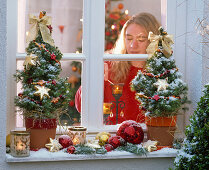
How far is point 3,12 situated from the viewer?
6.51 feet

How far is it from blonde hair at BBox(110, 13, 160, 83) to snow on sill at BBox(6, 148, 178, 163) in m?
0.53

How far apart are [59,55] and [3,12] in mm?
385

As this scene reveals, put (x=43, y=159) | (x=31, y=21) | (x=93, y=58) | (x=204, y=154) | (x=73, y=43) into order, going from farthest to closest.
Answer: (x=73, y=43)
(x=93, y=58)
(x=31, y=21)
(x=43, y=159)
(x=204, y=154)

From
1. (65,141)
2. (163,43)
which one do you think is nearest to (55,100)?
(65,141)

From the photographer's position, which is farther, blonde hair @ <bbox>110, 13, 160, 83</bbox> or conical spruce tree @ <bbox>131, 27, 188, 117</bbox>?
blonde hair @ <bbox>110, 13, 160, 83</bbox>

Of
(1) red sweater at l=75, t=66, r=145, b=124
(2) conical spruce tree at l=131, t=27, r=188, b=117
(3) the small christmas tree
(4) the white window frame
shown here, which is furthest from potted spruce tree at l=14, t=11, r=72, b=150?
(3) the small christmas tree

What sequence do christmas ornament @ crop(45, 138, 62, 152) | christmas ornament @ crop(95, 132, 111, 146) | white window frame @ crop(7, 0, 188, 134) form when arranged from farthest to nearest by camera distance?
white window frame @ crop(7, 0, 188, 134)
christmas ornament @ crop(95, 132, 111, 146)
christmas ornament @ crop(45, 138, 62, 152)

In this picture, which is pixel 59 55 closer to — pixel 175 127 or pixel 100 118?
pixel 100 118

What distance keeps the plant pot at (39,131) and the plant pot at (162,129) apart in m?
0.55

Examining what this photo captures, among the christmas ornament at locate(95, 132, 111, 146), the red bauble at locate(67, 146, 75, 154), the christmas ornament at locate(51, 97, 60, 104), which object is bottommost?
the red bauble at locate(67, 146, 75, 154)

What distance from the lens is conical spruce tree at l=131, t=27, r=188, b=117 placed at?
2133mm

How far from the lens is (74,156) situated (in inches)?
80.2

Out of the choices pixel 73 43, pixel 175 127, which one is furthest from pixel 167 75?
pixel 73 43

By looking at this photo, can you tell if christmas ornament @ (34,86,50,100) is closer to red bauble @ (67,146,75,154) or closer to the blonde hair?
red bauble @ (67,146,75,154)
